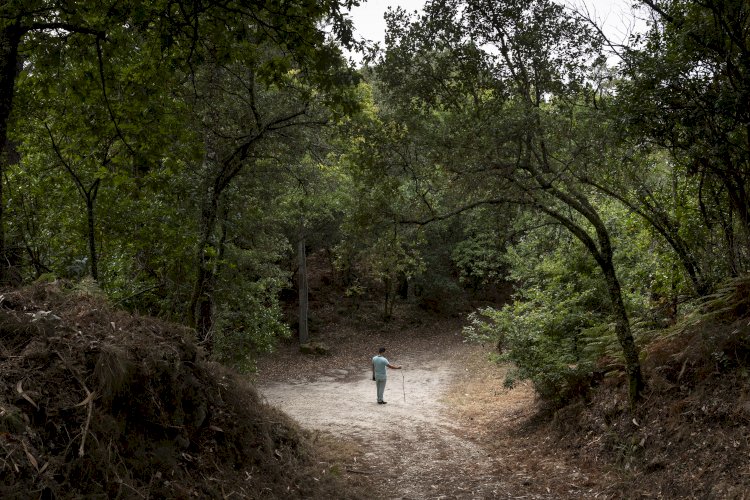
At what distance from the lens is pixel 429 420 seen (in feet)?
41.4

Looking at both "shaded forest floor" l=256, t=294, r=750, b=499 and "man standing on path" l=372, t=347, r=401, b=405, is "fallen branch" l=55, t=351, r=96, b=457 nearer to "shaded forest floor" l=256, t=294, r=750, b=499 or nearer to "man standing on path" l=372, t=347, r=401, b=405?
"shaded forest floor" l=256, t=294, r=750, b=499

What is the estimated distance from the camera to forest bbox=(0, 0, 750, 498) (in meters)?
5.55

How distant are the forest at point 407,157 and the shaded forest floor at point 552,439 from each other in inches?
9.2

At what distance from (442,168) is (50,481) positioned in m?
6.75

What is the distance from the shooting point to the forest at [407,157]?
18.2 feet

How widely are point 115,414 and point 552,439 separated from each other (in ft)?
25.4

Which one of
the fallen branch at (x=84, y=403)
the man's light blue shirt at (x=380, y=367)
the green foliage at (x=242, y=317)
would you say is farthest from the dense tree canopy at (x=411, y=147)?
the man's light blue shirt at (x=380, y=367)

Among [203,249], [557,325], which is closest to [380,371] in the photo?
[557,325]

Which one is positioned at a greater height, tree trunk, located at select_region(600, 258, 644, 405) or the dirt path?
tree trunk, located at select_region(600, 258, 644, 405)

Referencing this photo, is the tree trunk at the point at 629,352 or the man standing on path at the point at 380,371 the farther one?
the man standing on path at the point at 380,371

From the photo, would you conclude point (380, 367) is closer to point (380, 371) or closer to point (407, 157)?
point (380, 371)

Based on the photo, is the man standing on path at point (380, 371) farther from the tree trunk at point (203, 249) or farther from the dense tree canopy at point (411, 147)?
the tree trunk at point (203, 249)

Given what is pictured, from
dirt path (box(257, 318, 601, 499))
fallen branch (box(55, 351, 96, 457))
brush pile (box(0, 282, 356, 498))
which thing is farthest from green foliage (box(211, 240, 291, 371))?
fallen branch (box(55, 351, 96, 457))

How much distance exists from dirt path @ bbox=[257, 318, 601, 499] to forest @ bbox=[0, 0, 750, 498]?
1.62m
